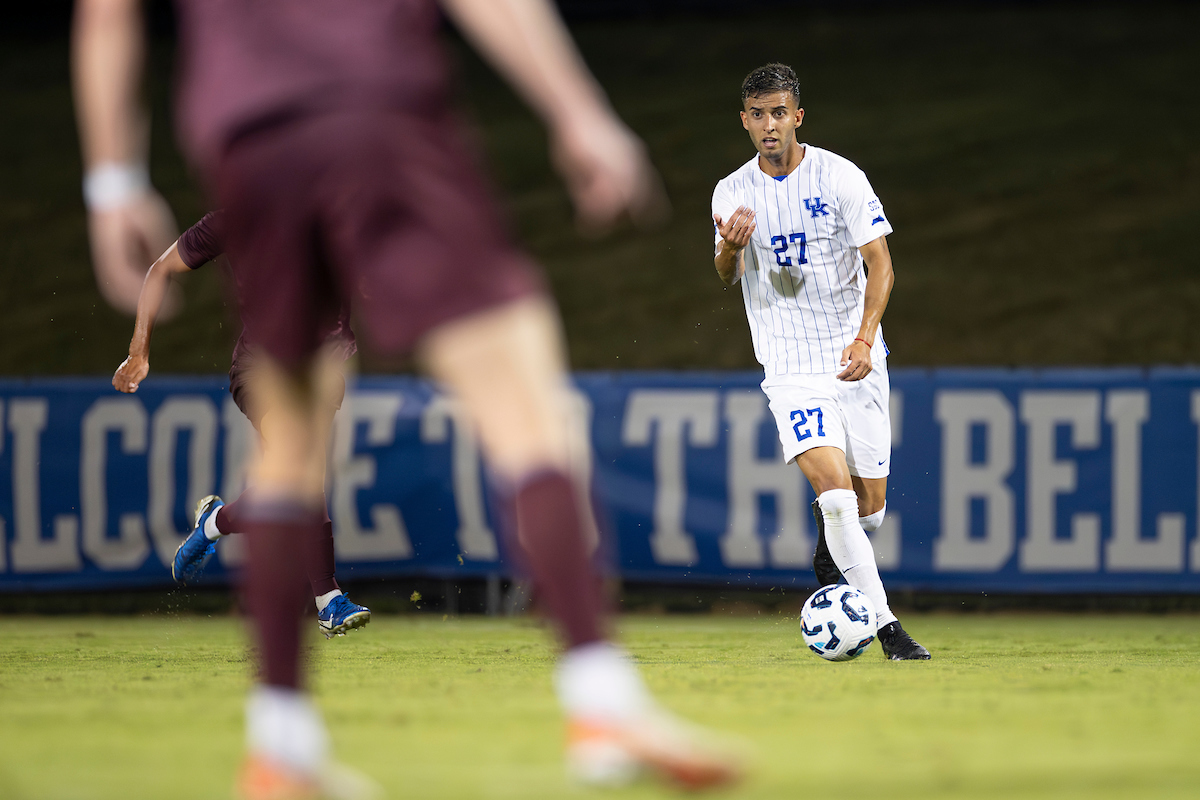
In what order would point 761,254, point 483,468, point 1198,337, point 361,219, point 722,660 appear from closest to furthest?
point 361,219
point 722,660
point 761,254
point 483,468
point 1198,337

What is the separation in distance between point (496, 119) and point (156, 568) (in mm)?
9322

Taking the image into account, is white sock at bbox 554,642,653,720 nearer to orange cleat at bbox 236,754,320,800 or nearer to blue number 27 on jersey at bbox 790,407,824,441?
orange cleat at bbox 236,754,320,800

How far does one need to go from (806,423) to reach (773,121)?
1.25 m

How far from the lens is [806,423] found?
5895 mm

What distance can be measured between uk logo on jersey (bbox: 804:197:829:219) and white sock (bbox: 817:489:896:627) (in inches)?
45.3

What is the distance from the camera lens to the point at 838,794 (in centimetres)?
244

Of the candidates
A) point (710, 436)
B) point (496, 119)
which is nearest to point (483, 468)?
point (710, 436)

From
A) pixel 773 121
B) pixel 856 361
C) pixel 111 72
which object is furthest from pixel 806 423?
pixel 111 72

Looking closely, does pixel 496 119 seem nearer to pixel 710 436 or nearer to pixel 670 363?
pixel 670 363

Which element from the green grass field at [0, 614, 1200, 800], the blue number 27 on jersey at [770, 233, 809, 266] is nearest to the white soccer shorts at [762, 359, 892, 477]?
the blue number 27 on jersey at [770, 233, 809, 266]

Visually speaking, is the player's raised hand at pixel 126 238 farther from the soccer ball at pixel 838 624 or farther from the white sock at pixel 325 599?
the white sock at pixel 325 599

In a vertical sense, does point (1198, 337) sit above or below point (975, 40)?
below

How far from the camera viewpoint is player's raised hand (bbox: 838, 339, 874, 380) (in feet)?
18.7

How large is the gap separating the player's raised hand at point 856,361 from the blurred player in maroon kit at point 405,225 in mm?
3331
